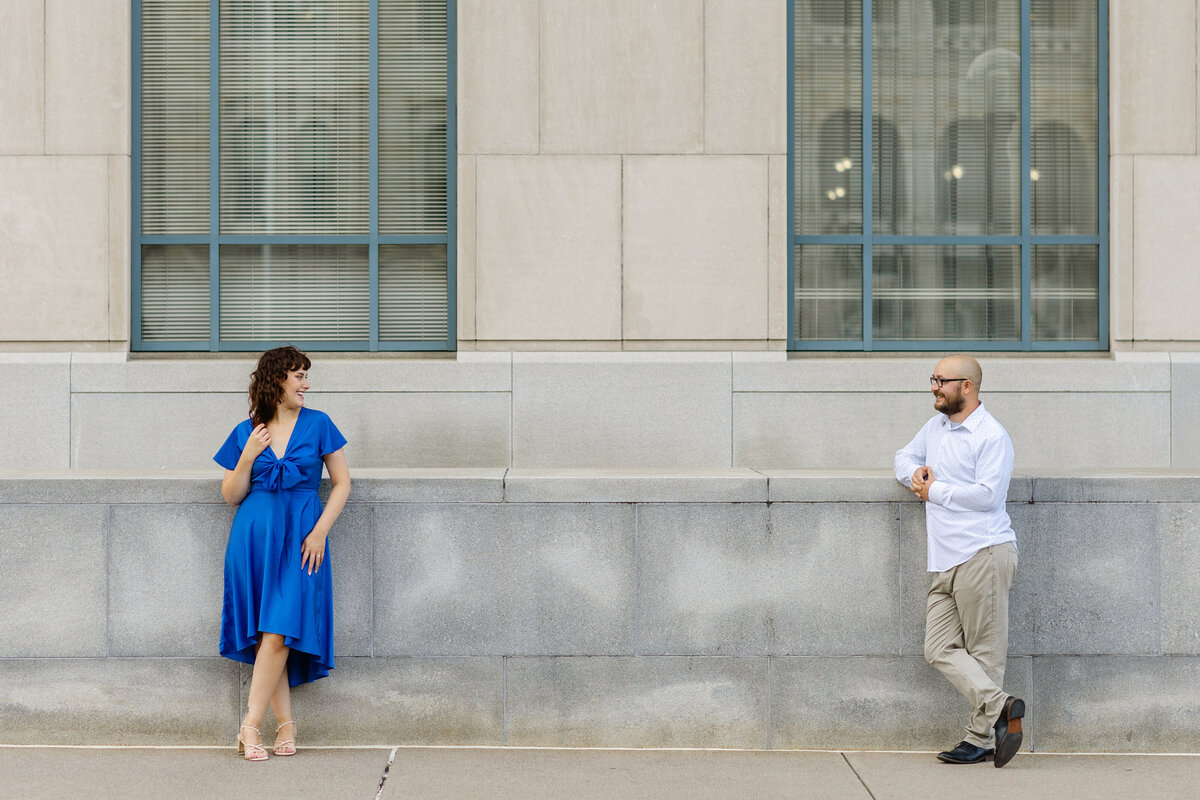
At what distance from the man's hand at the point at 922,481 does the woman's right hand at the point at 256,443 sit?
3.25m

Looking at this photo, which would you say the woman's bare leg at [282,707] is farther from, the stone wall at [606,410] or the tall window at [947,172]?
the tall window at [947,172]

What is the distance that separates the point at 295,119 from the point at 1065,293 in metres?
6.55

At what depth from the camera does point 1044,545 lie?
235 inches

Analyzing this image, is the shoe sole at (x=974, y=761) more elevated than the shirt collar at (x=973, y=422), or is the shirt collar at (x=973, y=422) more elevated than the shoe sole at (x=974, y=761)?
the shirt collar at (x=973, y=422)

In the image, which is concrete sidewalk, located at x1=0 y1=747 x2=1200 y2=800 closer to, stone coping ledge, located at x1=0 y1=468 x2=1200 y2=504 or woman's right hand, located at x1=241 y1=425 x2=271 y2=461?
stone coping ledge, located at x1=0 y1=468 x2=1200 y2=504

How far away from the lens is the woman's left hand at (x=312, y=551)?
5.51 meters

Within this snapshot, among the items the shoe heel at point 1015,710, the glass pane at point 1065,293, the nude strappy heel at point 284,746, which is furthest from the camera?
the glass pane at point 1065,293

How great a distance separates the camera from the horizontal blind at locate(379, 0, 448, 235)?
29.9 feet

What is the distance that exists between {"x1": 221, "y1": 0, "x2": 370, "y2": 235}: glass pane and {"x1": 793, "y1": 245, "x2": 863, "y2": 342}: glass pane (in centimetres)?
366

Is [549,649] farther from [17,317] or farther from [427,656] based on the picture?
[17,317]

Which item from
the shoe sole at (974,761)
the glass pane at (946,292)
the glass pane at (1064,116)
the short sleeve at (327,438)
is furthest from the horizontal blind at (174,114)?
the shoe sole at (974,761)

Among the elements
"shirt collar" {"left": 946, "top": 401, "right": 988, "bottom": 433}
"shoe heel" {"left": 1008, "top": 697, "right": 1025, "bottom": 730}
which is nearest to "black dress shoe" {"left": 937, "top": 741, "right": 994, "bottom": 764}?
"shoe heel" {"left": 1008, "top": 697, "right": 1025, "bottom": 730}

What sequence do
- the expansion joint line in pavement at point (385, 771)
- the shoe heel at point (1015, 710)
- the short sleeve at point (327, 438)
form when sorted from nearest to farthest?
the expansion joint line in pavement at point (385, 771) < the shoe heel at point (1015, 710) < the short sleeve at point (327, 438)

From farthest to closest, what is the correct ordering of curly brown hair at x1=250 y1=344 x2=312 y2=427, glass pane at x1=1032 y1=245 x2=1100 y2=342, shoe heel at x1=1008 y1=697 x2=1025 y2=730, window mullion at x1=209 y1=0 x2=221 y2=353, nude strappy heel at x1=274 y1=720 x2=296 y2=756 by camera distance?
glass pane at x1=1032 y1=245 x2=1100 y2=342 → window mullion at x1=209 y1=0 x2=221 y2=353 → nude strappy heel at x1=274 y1=720 x2=296 y2=756 → curly brown hair at x1=250 y1=344 x2=312 y2=427 → shoe heel at x1=1008 y1=697 x2=1025 y2=730
